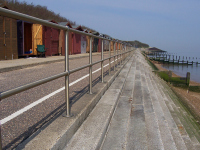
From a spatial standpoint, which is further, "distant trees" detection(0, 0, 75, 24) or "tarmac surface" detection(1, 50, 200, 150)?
"distant trees" detection(0, 0, 75, 24)

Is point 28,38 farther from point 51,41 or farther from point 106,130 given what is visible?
point 106,130

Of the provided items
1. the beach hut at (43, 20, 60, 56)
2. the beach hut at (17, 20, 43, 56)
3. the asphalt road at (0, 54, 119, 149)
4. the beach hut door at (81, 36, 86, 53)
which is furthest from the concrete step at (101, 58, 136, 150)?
the beach hut door at (81, 36, 86, 53)

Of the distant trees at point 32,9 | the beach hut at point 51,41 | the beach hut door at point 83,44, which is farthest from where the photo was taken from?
the distant trees at point 32,9

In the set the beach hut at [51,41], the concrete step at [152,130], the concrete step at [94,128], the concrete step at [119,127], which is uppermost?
the beach hut at [51,41]

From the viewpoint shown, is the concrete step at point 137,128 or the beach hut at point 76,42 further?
the beach hut at point 76,42

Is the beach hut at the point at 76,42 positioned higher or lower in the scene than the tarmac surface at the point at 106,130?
higher

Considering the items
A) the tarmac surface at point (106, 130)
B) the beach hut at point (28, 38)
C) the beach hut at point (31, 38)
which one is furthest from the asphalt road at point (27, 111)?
the beach hut at point (28, 38)

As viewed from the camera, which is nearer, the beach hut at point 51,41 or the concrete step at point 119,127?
the concrete step at point 119,127

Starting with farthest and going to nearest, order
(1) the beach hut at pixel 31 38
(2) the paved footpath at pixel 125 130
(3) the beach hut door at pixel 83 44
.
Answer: (3) the beach hut door at pixel 83 44, (1) the beach hut at pixel 31 38, (2) the paved footpath at pixel 125 130

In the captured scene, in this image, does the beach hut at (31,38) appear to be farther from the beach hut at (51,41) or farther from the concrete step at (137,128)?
the concrete step at (137,128)

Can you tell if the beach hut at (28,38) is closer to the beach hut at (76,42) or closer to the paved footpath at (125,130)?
the beach hut at (76,42)

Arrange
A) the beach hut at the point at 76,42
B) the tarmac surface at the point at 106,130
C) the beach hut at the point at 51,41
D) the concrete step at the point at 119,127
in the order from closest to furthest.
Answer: the tarmac surface at the point at 106,130 → the concrete step at the point at 119,127 → the beach hut at the point at 51,41 → the beach hut at the point at 76,42

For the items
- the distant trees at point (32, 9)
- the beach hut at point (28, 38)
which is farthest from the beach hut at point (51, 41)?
the distant trees at point (32, 9)

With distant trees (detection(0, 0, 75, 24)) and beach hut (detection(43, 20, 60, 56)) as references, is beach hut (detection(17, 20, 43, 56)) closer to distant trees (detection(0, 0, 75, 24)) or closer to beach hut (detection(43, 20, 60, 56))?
beach hut (detection(43, 20, 60, 56))
